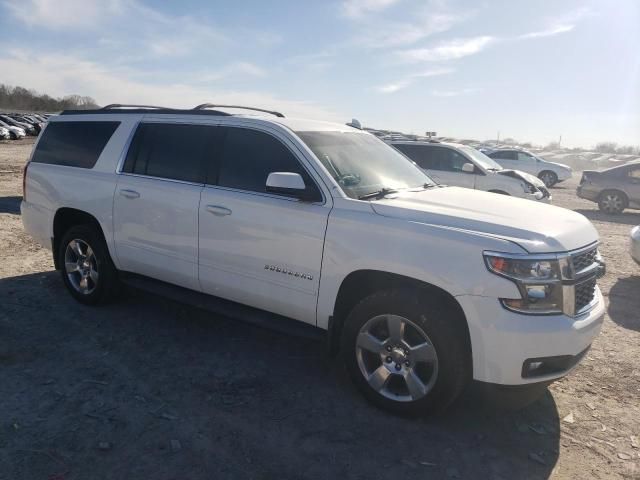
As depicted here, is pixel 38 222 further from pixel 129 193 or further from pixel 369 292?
pixel 369 292

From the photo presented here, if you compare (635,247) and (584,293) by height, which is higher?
A: (584,293)

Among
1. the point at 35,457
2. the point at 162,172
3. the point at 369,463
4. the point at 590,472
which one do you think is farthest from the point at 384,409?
the point at 162,172

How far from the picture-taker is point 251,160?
161 inches

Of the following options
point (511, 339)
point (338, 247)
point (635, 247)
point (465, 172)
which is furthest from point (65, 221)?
point (465, 172)

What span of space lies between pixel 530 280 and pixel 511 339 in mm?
358

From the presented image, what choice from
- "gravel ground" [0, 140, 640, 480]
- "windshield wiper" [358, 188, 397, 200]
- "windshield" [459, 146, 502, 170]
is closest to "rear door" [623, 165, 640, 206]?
"windshield" [459, 146, 502, 170]

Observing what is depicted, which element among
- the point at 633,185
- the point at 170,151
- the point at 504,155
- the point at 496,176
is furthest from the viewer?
the point at 504,155

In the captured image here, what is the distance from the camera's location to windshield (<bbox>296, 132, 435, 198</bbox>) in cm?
386

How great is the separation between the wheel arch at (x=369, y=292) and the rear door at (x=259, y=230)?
Answer: 19cm

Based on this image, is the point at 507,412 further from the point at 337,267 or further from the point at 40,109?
the point at 40,109

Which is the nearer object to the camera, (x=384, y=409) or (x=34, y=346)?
(x=384, y=409)

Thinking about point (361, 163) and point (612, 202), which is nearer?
point (361, 163)

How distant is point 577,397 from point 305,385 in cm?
205

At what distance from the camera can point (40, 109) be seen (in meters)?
102
